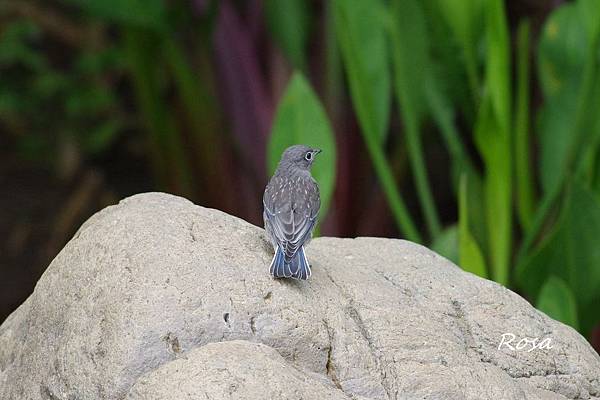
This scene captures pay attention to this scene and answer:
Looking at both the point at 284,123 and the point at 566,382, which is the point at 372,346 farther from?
the point at 284,123

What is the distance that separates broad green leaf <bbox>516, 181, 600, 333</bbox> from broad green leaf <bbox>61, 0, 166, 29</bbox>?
2.16 meters

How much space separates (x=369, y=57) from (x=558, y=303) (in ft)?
5.11

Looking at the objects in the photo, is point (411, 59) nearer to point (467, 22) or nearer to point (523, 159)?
point (467, 22)

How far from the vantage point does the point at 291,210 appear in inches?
105

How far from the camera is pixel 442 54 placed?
191 inches

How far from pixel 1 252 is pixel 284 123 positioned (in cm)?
310

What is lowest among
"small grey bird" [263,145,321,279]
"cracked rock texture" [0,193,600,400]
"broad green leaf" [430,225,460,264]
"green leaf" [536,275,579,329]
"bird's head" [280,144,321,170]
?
"green leaf" [536,275,579,329]

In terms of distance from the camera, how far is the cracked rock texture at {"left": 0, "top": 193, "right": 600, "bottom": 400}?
2402mm

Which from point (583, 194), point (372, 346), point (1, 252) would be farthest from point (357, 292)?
point (1, 252)

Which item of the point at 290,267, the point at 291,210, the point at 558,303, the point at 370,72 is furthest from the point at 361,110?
the point at 290,267

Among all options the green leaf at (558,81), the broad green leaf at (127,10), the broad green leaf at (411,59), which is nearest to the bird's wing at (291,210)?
the broad green leaf at (411,59)

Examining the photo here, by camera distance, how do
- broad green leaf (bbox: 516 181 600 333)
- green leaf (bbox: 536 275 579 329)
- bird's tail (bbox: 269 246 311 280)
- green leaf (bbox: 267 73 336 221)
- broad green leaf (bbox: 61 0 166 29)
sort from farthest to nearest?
broad green leaf (bbox: 61 0 166 29), green leaf (bbox: 267 73 336 221), broad green leaf (bbox: 516 181 600 333), green leaf (bbox: 536 275 579 329), bird's tail (bbox: 269 246 311 280)

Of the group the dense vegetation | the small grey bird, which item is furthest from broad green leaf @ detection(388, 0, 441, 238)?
the small grey bird

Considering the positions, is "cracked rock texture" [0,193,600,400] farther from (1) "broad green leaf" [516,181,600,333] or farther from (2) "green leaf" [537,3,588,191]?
(2) "green leaf" [537,3,588,191]
